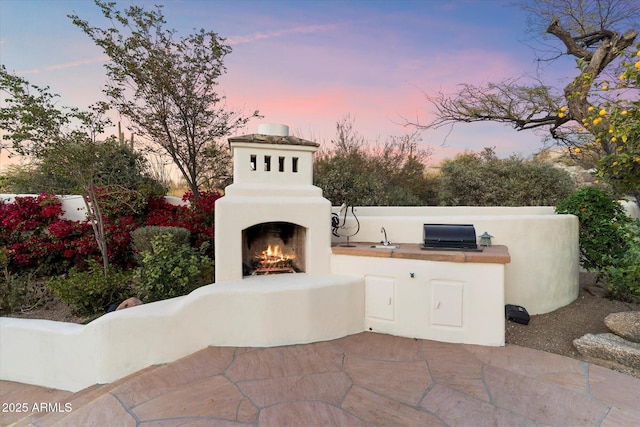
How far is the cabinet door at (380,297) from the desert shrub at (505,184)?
8.62 metres

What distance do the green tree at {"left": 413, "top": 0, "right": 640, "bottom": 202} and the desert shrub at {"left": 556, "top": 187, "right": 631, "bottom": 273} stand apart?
2067 mm

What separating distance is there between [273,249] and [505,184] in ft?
31.7

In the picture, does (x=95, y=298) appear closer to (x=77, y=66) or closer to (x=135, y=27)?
(x=77, y=66)

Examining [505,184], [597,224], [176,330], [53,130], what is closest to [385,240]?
[176,330]

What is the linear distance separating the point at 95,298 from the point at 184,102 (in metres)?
5.96

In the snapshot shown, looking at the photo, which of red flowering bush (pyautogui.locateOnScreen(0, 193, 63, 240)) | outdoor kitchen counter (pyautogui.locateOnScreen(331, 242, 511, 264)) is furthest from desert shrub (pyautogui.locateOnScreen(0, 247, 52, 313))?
outdoor kitchen counter (pyautogui.locateOnScreen(331, 242, 511, 264))

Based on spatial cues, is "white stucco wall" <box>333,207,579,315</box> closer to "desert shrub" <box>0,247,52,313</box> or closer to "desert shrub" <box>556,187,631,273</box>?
"desert shrub" <box>556,187,631,273</box>

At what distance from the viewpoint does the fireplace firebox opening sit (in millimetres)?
4648

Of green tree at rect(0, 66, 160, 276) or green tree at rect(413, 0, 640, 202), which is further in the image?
green tree at rect(413, 0, 640, 202)

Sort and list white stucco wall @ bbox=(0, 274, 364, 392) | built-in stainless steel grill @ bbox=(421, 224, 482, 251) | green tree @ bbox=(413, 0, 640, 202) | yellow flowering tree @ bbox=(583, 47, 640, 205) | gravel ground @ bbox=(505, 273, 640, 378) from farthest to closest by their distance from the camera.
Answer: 1. green tree @ bbox=(413, 0, 640, 202)
2. built-in stainless steel grill @ bbox=(421, 224, 482, 251)
3. gravel ground @ bbox=(505, 273, 640, 378)
4. white stucco wall @ bbox=(0, 274, 364, 392)
5. yellow flowering tree @ bbox=(583, 47, 640, 205)

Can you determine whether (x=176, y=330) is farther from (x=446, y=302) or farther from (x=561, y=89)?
(x=561, y=89)

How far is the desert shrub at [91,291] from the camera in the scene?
456 cm

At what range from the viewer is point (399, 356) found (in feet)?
11.3

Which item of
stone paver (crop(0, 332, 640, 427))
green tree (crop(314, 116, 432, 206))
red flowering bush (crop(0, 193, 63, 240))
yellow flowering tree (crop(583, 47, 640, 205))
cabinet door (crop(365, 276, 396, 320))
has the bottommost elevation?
stone paver (crop(0, 332, 640, 427))
